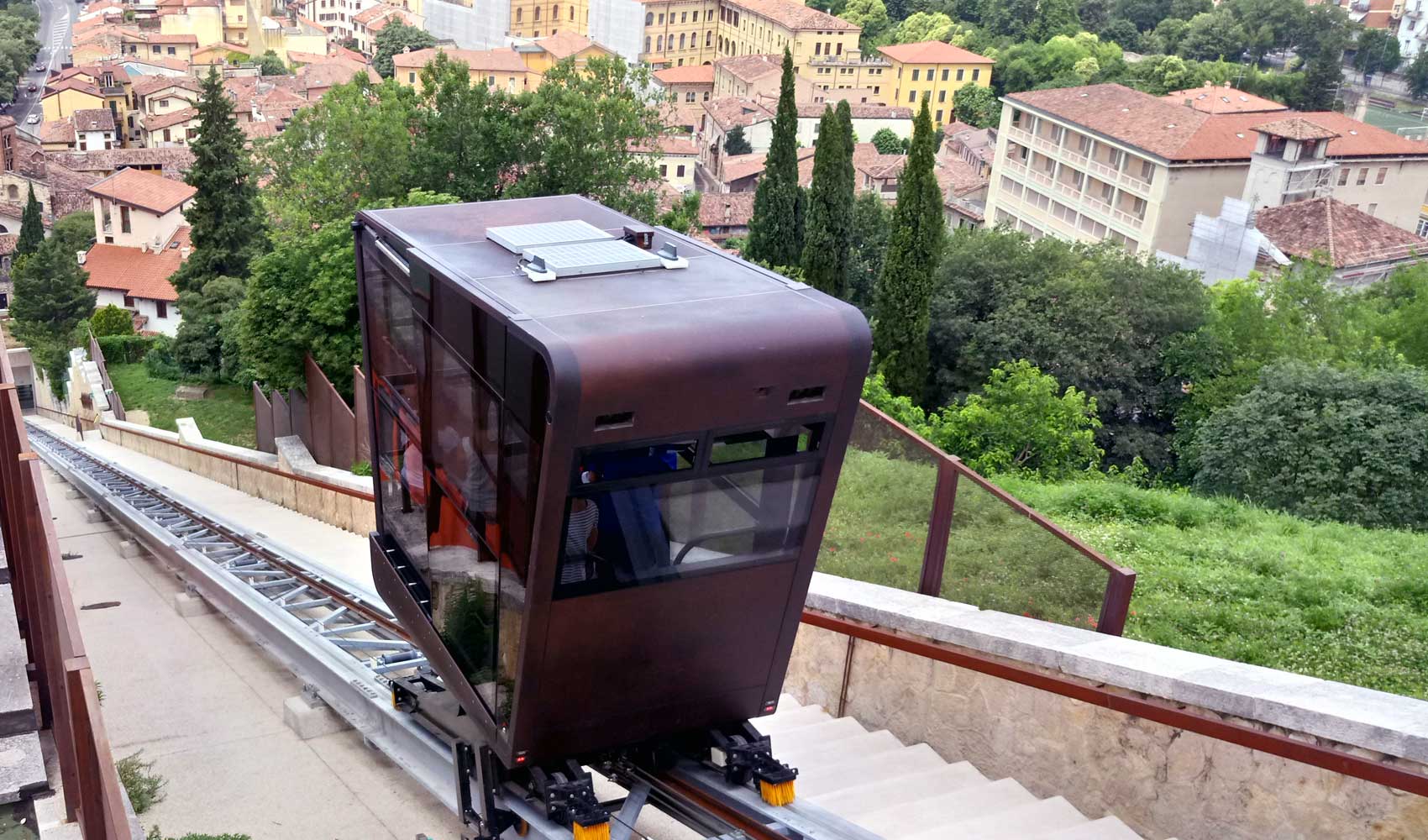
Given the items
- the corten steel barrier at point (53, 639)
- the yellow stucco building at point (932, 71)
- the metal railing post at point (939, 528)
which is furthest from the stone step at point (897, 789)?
the yellow stucco building at point (932, 71)

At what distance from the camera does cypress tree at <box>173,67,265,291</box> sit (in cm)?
4122

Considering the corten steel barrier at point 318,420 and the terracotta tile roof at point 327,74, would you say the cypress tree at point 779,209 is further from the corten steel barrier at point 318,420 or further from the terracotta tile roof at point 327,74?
the terracotta tile roof at point 327,74

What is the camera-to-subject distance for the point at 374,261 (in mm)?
5941

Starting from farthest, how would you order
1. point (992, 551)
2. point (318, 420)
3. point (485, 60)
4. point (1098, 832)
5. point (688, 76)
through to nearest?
1. point (688, 76)
2. point (485, 60)
3. point (318, 420)
4. point (992, 551)
5. point (1098, 832)

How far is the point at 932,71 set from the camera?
103 m

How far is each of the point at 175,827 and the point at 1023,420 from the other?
561 inches

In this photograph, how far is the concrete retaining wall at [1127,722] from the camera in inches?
191

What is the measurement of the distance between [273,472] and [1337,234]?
53318 millimetres

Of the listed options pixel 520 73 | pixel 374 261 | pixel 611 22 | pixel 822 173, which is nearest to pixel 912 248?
pixel 822 173

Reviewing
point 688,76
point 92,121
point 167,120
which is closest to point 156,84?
point 167,120

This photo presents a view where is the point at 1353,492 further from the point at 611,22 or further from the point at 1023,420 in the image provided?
the point at 611,22

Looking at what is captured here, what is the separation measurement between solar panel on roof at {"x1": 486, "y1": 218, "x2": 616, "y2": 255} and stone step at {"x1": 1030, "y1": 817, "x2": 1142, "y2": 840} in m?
3.15

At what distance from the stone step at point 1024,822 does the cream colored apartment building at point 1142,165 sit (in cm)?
6074

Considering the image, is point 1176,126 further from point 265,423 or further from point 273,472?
point 273,472
